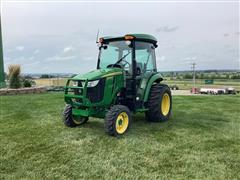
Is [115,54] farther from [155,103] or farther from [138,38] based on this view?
[155,103]

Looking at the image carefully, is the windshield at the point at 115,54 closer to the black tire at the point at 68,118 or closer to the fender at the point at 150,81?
the fender at the point at 150,81

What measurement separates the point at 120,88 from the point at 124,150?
148cm

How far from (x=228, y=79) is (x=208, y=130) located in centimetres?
8035

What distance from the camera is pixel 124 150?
397 cm

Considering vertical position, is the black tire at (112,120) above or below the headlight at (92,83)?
below

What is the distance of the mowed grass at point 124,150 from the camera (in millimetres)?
3199

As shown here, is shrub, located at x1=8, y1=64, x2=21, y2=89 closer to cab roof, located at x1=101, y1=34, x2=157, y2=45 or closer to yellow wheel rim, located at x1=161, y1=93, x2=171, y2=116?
cab roof, located at x1=101, y1=34, x2=157, y2=45

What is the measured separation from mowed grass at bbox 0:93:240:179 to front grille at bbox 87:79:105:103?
0.66m

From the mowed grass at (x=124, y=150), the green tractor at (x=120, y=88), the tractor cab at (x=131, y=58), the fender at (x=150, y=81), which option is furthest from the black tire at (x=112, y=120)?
the fender at (x=150, y=81)

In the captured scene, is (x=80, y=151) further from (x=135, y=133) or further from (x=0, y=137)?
(x=0, y=137)

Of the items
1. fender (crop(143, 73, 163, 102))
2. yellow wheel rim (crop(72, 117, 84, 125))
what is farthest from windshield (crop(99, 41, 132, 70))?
yellow wheel rim (crop(72, 117, 84, 125))

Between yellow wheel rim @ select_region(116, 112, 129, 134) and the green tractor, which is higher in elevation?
the green tractor

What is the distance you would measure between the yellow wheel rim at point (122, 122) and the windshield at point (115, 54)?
1037mm

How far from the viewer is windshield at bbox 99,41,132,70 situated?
17.5ft
